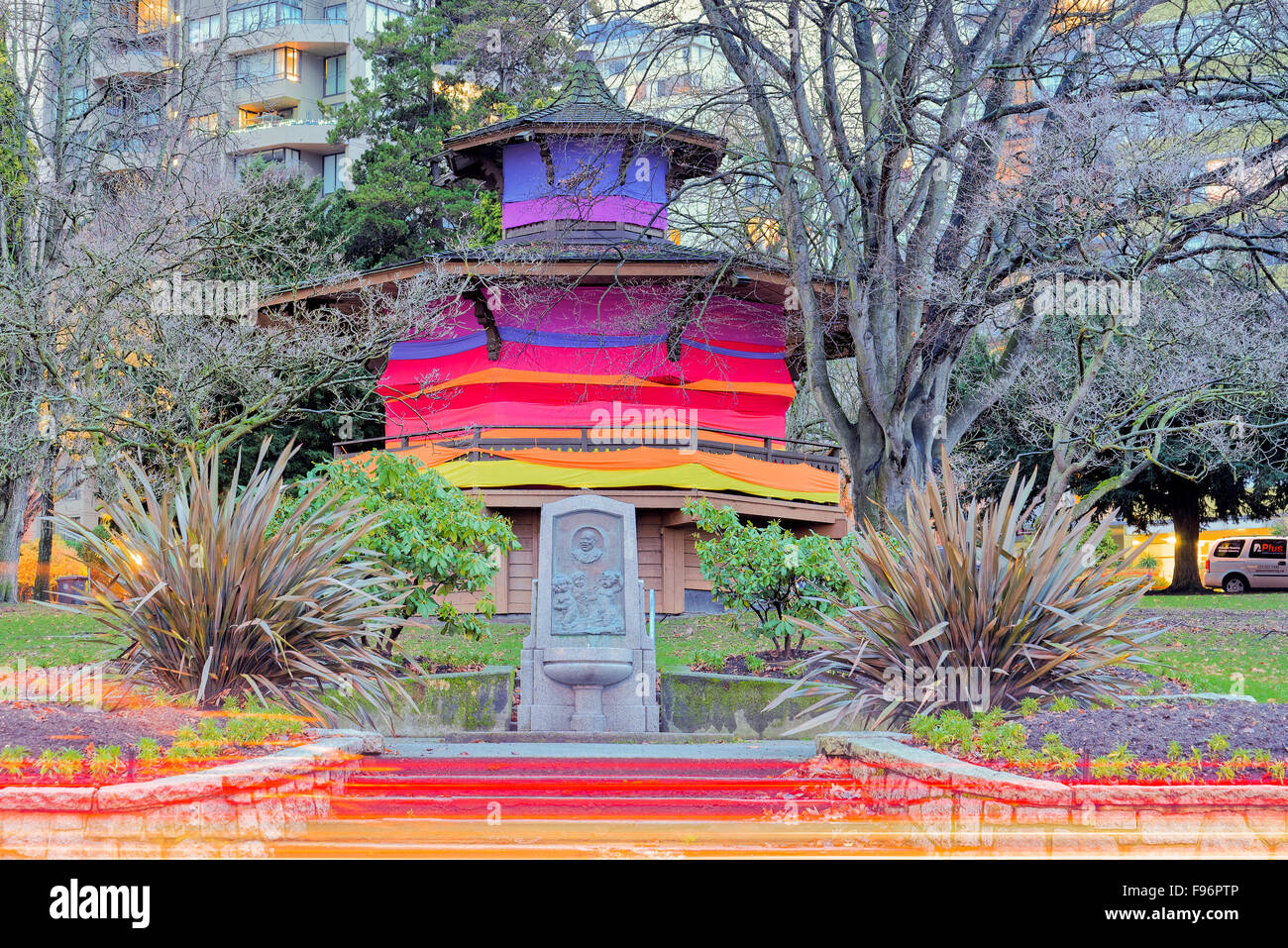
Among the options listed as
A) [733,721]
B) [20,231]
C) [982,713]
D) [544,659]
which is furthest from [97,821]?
[20,231]

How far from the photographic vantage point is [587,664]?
11.1 metres

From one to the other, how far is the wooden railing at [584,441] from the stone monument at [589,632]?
10.1m

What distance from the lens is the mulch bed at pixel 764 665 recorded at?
1223cm

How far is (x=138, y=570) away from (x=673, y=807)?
3.91 m

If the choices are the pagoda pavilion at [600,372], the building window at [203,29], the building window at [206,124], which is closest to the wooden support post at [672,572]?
the pagoda pavilion at [600,372]

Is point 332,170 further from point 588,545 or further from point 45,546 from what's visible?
point 588,545

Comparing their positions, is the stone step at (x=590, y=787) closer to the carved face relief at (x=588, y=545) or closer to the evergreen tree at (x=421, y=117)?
the carved face relief at (x=588, y=545)

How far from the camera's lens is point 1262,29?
14102 mm

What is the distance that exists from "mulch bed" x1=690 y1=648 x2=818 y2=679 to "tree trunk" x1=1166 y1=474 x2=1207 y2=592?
2281cm

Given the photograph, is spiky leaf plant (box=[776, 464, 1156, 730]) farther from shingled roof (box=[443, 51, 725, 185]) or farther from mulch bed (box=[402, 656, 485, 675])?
shingled roof (box=[443, 51, 725, 185])

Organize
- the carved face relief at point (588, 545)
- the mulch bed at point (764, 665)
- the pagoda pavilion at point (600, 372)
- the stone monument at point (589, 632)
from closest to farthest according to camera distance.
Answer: the stone monument at point (589, 632) < the carved face relief at point (588, 545) < the mulch bed at point (764, 665) < the pagoda pavilion at point (600, 372)

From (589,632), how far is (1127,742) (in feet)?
19.6

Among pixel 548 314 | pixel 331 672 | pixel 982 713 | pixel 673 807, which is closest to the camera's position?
pixel 673 807

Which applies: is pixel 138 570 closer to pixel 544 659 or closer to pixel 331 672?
pixel 331 672
